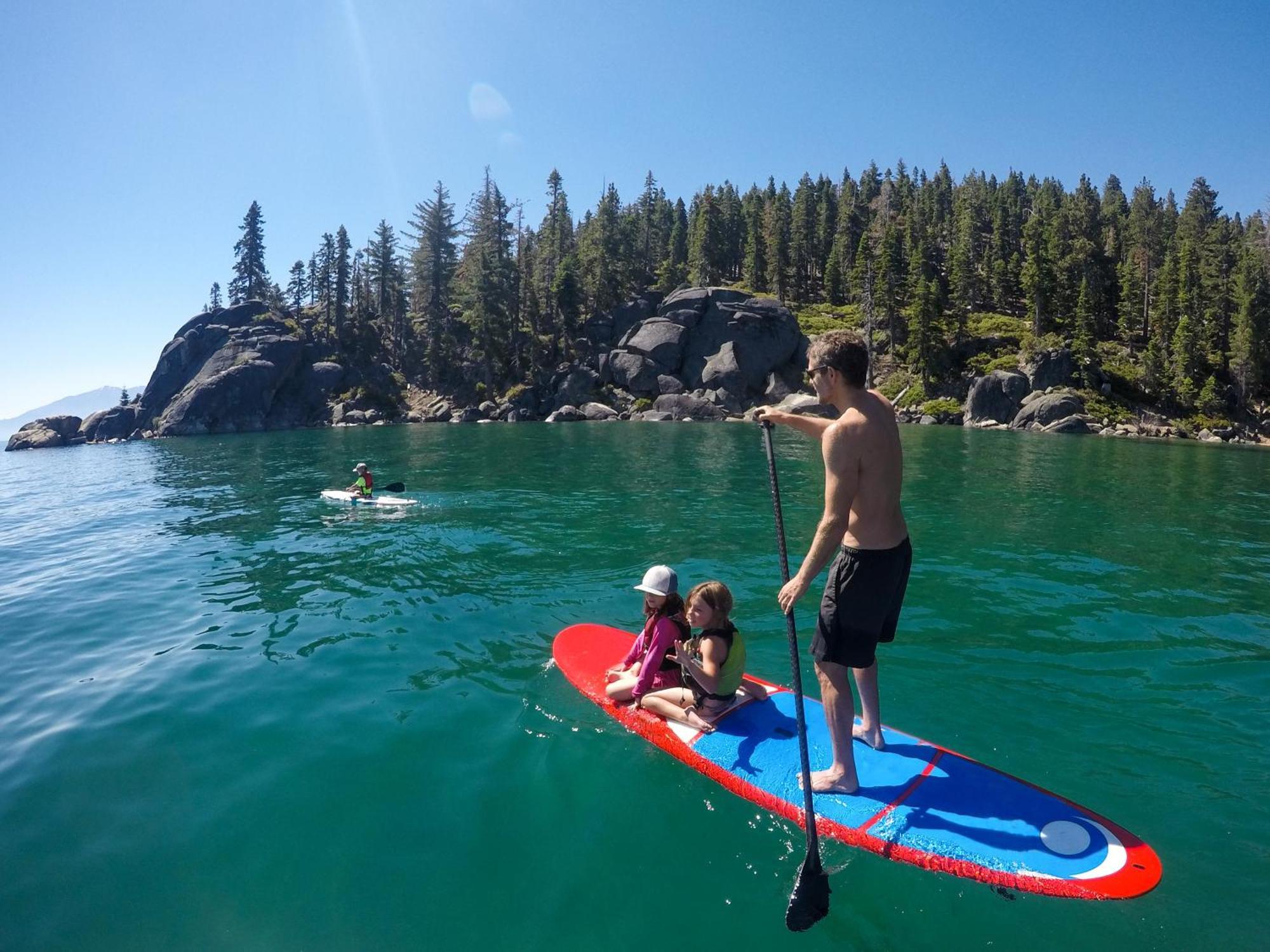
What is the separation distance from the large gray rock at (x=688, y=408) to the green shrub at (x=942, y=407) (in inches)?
899

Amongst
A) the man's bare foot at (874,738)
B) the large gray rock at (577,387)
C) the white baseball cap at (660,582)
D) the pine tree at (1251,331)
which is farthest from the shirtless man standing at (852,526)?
the pine tree at (1251,331)

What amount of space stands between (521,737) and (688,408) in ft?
235

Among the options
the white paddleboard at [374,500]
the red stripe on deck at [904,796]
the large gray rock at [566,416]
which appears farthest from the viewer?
the large gray rock at [566,416]

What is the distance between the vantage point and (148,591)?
13664 millimetres

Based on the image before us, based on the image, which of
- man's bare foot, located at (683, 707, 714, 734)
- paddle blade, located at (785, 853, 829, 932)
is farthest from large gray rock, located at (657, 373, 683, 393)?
paddle blade, located at (785, 853, 829, 932)

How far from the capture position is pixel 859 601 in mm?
5266

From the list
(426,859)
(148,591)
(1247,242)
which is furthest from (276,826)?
(1247,242)

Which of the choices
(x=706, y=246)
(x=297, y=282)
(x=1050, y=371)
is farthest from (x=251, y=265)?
(x=1050, y=371)

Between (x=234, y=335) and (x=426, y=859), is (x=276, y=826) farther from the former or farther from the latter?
(x=234, y=335)

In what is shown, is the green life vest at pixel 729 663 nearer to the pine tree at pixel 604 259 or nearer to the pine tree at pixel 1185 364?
the pine tree at pixel 1185 364

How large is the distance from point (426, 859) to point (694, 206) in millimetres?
132632

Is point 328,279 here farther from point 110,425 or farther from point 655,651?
point 655,651

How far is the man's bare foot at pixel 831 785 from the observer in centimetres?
571

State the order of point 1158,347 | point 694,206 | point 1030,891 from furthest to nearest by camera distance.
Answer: point 694,206 → point 1158,347 → point 1030,891
